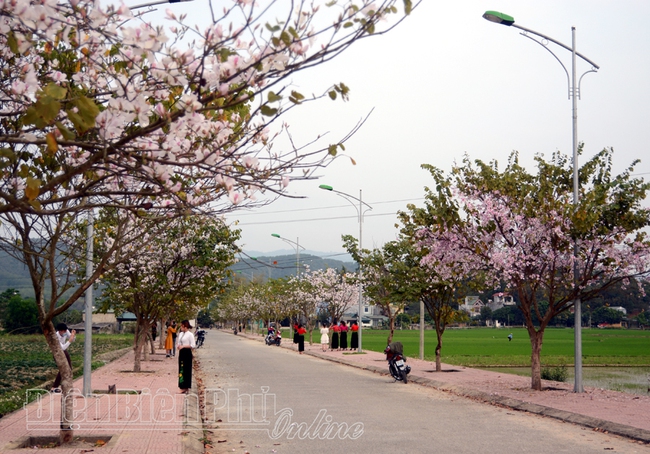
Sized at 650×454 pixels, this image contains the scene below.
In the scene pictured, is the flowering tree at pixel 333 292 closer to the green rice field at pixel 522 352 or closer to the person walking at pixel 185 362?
the green rice field at pixel 522 352

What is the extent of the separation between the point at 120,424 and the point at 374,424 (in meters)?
4.16

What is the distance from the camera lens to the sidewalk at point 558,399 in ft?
42.3

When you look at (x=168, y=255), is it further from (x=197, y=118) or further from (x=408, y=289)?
(x=197, y=118)

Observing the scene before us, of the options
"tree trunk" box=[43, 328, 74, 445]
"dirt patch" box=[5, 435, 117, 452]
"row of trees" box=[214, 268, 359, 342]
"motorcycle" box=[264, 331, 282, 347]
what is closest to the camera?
"dirt patch" box=[5, 435, 117, 452]

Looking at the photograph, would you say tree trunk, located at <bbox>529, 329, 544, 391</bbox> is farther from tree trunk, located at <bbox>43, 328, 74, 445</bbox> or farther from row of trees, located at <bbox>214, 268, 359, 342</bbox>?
row of trees, located at <bbox>214, 268, 359, 342</bbox>

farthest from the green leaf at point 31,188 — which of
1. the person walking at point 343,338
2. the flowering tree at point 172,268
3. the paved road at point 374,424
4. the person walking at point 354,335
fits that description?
the person walking at point 343,338

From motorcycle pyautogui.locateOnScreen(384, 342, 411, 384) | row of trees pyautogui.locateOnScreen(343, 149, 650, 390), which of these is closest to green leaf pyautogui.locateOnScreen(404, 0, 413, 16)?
row of trees pyautogui.locateOnScreen(343, 149, 650, 390)

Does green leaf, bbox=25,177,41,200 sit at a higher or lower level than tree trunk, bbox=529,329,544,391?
higher

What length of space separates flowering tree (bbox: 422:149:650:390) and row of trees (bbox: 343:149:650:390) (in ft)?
0.08

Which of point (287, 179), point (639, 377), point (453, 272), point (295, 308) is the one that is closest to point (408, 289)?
point (453, 272)

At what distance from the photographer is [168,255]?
2430 cm

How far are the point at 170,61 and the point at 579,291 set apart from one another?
14833 mm

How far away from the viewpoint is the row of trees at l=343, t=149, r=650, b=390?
17.5 metres

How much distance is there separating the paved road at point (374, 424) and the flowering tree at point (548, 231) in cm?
342
